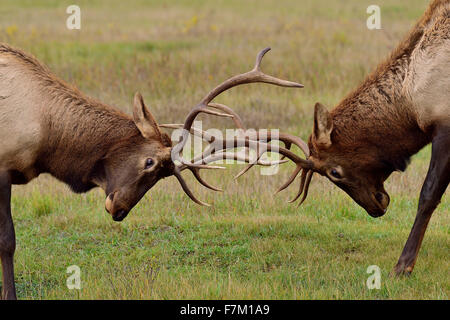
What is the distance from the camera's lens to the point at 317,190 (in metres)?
9.47

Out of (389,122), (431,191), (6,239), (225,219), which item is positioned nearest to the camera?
(6,239)

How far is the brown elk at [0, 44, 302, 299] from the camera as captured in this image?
6.50 m

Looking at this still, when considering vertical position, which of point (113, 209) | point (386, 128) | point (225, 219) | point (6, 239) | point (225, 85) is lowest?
point (225, 219)

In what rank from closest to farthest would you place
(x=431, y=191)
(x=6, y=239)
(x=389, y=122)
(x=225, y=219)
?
(x=6, y=239), (x=431, y=191), (x=389, y=122), (x=225, y=219)

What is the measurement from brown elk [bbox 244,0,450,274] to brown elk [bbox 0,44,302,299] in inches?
26.1

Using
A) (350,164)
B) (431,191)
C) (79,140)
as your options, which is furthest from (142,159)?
(431,191)

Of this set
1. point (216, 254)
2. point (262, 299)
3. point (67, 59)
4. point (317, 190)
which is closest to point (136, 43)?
point (67, 59)

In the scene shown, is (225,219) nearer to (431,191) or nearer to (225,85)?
(225,85)

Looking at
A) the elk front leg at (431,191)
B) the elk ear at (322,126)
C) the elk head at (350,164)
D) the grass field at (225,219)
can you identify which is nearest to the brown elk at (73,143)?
the elk ear at (322,126)

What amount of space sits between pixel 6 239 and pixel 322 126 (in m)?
2.90

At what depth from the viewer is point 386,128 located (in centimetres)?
703

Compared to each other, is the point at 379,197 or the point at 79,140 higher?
the point at 79,140

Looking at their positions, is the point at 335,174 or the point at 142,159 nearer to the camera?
the point at 142,159

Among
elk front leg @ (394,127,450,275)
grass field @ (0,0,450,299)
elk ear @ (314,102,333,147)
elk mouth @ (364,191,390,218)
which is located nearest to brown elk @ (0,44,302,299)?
elk ear @ (314,102,333,147)
